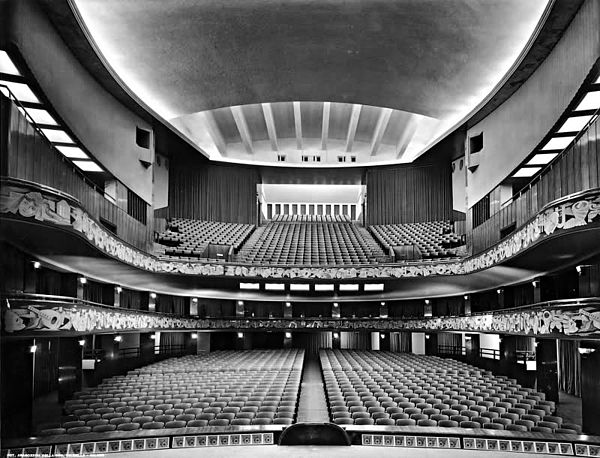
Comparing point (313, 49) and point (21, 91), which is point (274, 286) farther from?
point (21, 91)

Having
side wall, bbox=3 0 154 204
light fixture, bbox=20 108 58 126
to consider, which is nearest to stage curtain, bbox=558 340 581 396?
side wall, bbox=3 0 154 204

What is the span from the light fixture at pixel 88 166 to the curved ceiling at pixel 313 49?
11.0ft

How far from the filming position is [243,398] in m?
11.1

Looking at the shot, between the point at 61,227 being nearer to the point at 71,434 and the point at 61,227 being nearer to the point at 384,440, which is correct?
the point at 71,434

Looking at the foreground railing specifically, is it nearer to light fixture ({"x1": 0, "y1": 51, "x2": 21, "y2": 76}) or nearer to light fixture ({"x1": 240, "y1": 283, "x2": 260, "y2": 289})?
light fixture ({"x1": 240, "y1": 283, "x2": 260, "y2": 289})

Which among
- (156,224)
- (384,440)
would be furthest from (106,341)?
(384,440)

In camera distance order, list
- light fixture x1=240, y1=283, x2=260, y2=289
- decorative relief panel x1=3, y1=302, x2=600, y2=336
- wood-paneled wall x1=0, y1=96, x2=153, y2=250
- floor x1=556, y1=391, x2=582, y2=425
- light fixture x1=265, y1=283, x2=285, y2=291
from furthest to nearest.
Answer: light fixture x1=265, y1=283, x2=285, y2=291 < light fixture x1=240, y1=283, x2=260, y2=289 < floor x1=556, y1=391, x2=582, y2=425 < wood-paneled wall x1=0, y1=96, x2=153, y2=250 < decorative relief panel x1=3, y1=302, x2=600, y2=336

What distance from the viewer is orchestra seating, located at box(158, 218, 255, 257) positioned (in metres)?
23.5

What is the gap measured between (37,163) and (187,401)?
5805 millimetres

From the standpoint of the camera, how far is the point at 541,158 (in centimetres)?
1599

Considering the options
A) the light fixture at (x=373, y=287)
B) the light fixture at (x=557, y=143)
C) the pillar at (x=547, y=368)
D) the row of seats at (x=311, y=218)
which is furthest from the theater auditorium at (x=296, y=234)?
the row of seats at (x=311, y=218)

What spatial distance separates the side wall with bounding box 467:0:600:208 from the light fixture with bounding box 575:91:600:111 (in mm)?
402

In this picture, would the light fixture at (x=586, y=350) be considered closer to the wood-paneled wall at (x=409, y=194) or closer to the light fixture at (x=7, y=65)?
the light fixture at (x=7, y=65)

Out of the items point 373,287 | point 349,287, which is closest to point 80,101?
point 349,287
